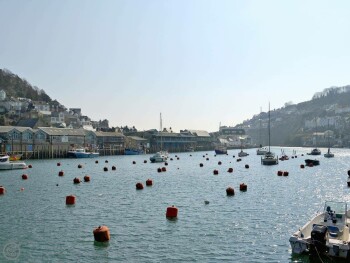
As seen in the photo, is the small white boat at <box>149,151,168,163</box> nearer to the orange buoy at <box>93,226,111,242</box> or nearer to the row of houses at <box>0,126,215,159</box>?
the row of houses at <box>0,126,215,159</box>

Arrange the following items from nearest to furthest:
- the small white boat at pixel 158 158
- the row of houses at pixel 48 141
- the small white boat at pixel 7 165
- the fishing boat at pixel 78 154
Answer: the small white boat at pixel 7 165 → the small white boat at pixel 158 158 → the row of houses at pixel 48 141 → the fishing boat at pixel 78 154

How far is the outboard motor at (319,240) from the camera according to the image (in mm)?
21906

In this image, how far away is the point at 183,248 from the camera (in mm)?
25250

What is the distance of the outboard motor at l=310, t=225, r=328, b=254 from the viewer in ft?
71.9

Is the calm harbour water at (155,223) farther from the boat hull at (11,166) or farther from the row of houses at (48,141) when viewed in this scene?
the row of houses at (48,141)

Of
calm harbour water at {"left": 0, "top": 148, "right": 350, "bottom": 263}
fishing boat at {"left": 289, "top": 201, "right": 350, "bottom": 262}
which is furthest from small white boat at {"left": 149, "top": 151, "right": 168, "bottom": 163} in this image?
fishing boat at {"left": 289, "top": 201, "right": 350, "bottom": 262}

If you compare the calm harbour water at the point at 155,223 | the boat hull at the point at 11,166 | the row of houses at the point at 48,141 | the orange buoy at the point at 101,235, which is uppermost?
the row of houses at the point at 48,141

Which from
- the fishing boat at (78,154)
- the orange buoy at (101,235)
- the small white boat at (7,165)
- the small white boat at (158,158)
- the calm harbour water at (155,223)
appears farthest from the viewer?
the fishing boat at (78,154)

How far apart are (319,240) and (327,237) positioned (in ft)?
4.30

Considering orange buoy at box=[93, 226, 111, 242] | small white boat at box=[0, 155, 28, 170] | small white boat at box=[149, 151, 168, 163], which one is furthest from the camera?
small white boat at box=[149, 151, 168, 163]

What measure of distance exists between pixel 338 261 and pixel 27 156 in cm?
12845

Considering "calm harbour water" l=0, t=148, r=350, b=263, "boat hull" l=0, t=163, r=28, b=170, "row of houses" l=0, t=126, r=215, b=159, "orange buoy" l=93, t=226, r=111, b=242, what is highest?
"row of houses" l=0, t=126, r=215, b=159

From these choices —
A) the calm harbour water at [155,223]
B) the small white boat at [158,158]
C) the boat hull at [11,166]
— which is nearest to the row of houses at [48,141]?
the small white boat at [158,158]

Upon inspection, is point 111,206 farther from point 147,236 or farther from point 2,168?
point 2,168
